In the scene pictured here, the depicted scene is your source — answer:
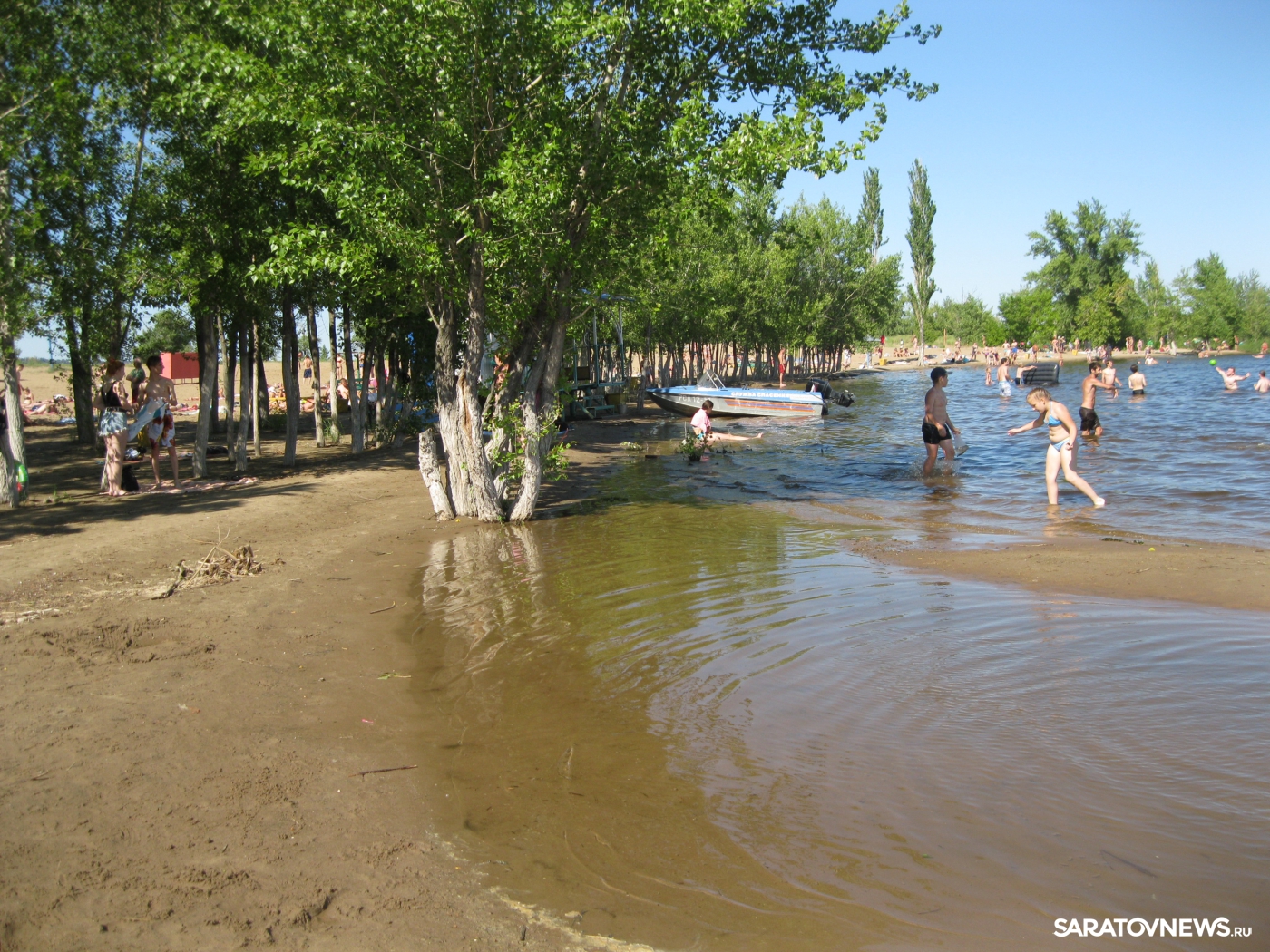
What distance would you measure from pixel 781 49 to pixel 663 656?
8679mm

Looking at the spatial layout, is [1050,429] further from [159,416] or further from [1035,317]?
[1035,317]

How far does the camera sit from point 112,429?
41.1 feet

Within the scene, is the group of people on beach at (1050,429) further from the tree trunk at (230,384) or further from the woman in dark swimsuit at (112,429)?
the tree trunk at (230,384)

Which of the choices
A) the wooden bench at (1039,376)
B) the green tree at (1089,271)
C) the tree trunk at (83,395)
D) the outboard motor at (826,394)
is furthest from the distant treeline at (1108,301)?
the tree trunk at (83,395)

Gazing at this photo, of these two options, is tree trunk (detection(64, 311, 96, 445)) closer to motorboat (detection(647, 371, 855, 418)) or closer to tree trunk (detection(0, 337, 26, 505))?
tree trunk (detection(0, 337, 26, 505))

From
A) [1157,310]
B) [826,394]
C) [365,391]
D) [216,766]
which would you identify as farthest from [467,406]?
[1157,310]

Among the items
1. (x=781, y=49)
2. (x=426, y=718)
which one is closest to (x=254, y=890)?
(x=426, y=718)

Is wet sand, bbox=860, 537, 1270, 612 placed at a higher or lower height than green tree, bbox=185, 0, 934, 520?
lower

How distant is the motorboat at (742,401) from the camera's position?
33.1 m

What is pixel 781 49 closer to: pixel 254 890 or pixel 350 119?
pixel 350 119

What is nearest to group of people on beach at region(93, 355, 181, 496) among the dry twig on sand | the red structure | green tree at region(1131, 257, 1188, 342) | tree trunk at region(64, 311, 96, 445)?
the dry twig on sand

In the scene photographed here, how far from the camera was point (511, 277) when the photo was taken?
11344 mm

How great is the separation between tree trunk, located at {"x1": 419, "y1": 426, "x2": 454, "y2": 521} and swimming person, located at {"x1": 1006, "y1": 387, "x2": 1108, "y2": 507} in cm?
768

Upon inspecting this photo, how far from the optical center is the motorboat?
33.1 meters
